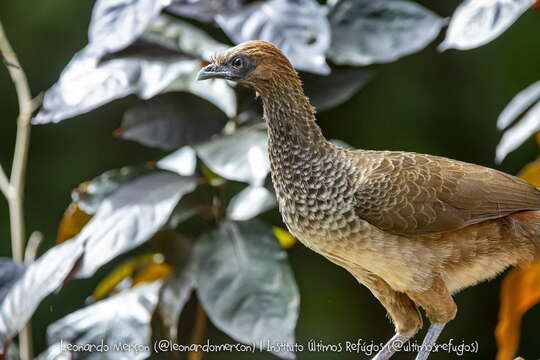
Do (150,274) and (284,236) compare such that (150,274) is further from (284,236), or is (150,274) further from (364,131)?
(364,131)

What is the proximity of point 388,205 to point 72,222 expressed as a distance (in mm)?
1029

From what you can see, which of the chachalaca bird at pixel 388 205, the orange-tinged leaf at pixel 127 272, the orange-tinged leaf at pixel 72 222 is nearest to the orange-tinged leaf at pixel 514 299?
the chachalaca bird at pixel 388 205

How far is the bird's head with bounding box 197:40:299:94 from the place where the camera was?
5.20ft

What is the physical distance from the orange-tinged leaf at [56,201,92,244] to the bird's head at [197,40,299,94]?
0.79 meters

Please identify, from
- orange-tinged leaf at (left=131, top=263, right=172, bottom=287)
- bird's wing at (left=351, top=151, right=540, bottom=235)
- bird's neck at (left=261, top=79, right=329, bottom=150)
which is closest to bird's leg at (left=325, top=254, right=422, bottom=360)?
bird's wing at (left=351, top=151, right=540, bottom=235)

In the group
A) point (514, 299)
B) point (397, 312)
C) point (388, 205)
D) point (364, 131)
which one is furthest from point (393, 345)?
point (364, 131)

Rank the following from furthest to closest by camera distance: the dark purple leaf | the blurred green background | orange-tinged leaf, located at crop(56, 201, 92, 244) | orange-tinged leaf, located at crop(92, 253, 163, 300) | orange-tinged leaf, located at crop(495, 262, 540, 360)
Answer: the blurred green background < orange-tinged leaf, located at crop(92, 253, 163, 300) < orange-tinged leaf, located at crop(56, 201, 92, 244) < the dark purple leaf < orange-tinged leaf, located at crop(495, 262, 540, 360)

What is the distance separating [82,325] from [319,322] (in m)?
1.26

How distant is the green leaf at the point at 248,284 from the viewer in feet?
6.01

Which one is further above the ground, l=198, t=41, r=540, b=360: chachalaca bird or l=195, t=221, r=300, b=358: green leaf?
l=198, t=41, r=540, b=360: chachalaca bird

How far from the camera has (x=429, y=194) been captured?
160 centimetres

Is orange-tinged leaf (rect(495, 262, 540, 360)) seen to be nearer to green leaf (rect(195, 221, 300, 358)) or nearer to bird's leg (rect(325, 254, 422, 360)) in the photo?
bird's leg (rect(325, 254, 422, 360))

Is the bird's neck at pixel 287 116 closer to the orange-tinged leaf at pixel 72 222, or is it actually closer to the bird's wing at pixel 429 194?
the bird's wing at pixel 429 194

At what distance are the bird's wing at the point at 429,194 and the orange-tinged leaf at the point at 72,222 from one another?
91 centimetres
